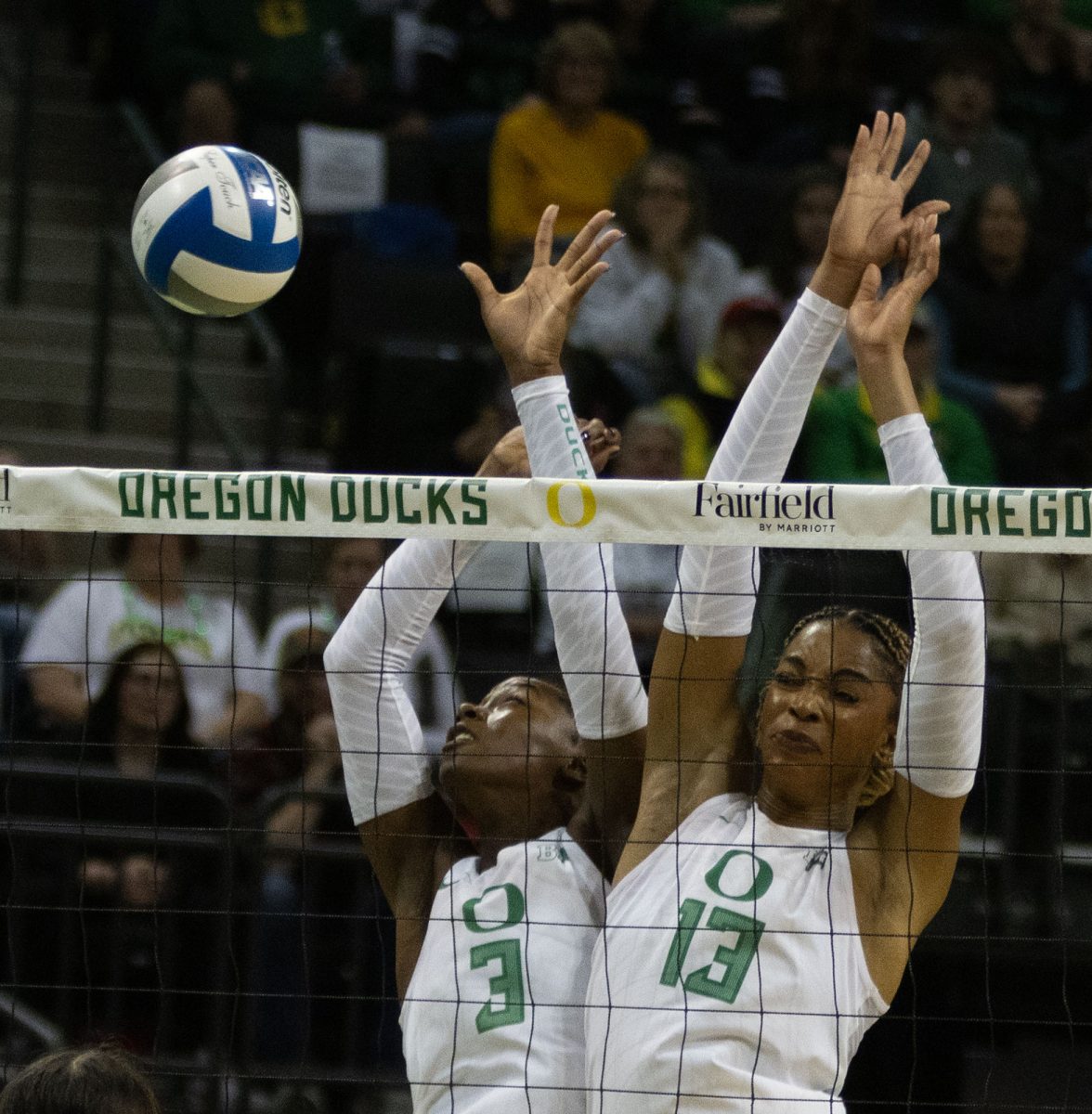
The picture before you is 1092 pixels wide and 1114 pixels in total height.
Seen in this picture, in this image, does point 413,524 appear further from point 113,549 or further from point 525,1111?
point 113,549

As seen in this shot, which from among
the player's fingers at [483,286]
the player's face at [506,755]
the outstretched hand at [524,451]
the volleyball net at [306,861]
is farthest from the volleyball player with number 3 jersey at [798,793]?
the volleyball net at [306,861]

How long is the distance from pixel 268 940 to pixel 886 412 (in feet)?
9.37

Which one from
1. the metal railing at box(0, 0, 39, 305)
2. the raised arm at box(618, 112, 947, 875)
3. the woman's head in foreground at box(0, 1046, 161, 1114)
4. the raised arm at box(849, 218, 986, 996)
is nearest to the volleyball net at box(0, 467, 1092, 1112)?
the raised arm at box(618, 112, 947, 875)

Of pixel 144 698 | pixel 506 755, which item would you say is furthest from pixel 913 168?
pixel 144 698

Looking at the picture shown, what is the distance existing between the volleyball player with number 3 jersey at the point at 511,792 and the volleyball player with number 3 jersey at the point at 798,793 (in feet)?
0.41

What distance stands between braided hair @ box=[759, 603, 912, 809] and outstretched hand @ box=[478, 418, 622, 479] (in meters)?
0.66

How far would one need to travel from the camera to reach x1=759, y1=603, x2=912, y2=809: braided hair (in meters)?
3.74

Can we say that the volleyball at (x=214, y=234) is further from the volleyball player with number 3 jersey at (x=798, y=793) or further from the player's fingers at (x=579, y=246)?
the volleyball player with number 3 jersey at (x=798, y=793)

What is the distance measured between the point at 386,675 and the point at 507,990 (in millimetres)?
756

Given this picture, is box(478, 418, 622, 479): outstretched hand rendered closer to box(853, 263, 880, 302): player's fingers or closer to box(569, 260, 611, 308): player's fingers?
box(569, 260, 611, 308): player's fingers

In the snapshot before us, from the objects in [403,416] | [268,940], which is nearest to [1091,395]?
[403,416]

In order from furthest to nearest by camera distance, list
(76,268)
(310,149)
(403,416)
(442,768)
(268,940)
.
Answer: (76,268) → (310,149) → (403,416) → (268,940) → (442,768)

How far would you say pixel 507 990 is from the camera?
3729 millimetres

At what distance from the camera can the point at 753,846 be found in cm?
363
